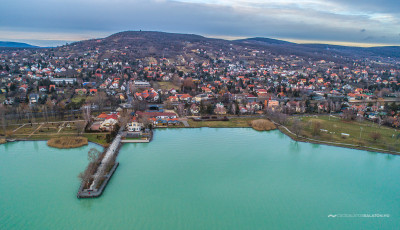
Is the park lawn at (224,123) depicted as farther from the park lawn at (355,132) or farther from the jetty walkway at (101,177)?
the jetty walkway at (101,177)

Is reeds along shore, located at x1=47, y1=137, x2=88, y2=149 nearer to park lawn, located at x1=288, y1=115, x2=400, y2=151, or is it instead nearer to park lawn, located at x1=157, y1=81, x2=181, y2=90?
park lawn, located at x1=288, y1=115, x2=400, y2=151

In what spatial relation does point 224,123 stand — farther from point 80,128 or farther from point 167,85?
point 167,85

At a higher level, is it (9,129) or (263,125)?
(263,125)

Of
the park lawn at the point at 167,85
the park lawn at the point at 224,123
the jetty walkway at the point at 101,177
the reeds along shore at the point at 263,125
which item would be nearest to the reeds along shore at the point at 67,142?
the jetty walkway at the point at 101,177

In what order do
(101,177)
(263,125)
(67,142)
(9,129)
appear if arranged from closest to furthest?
(101,177)
(67,142)
(9,129)
(263,125)

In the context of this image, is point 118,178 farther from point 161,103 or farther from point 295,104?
point 295,104

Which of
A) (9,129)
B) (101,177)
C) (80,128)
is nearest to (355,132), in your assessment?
(101,177)

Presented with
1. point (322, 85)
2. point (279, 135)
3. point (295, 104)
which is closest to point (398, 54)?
point (322, 85)
